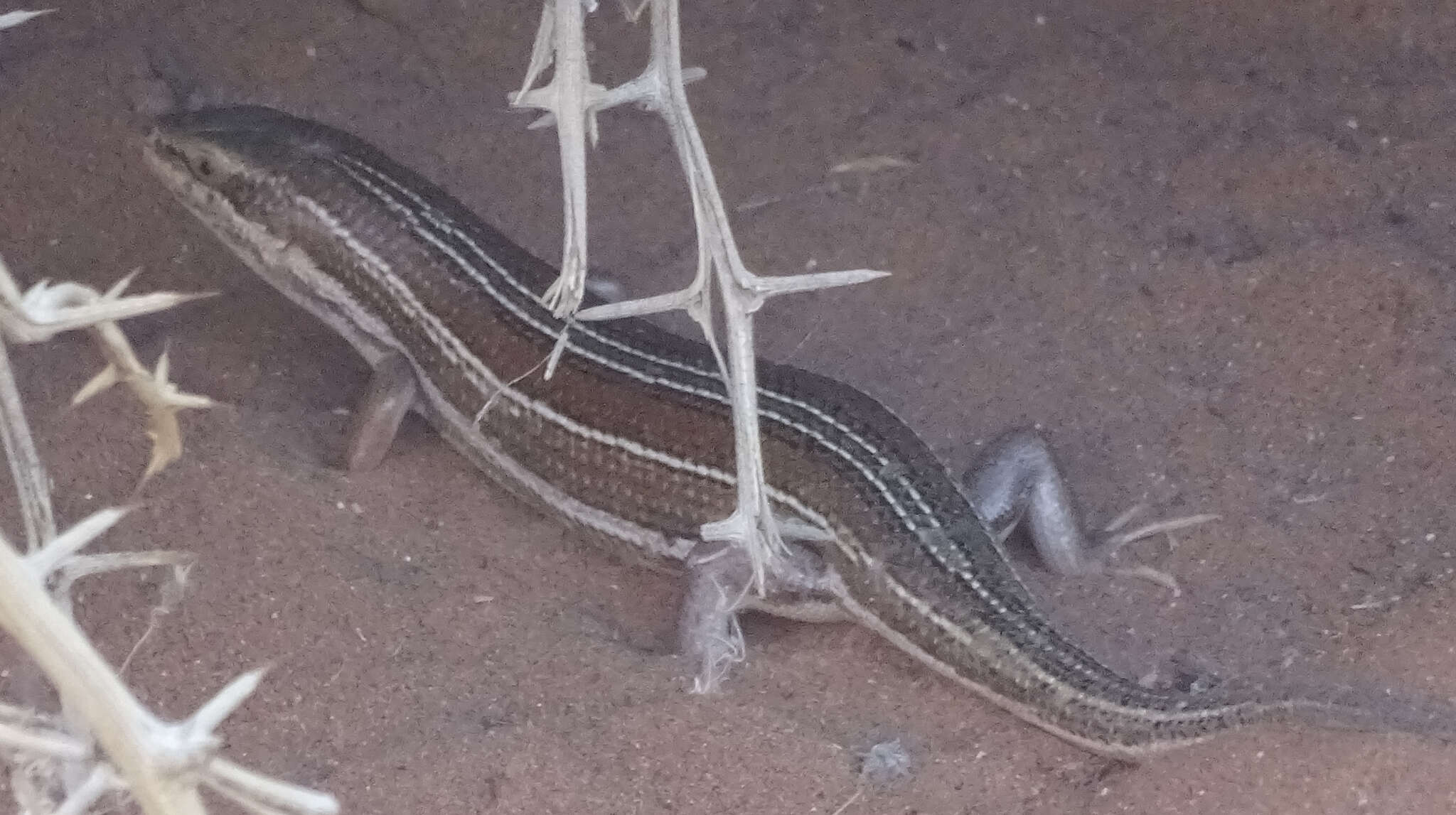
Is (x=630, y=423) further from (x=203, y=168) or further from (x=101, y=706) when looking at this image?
(x=101, y=706)

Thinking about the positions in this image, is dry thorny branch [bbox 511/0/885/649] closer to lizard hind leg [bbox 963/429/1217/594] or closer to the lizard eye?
lizard hind leg [bbox 963/429/1217/594]

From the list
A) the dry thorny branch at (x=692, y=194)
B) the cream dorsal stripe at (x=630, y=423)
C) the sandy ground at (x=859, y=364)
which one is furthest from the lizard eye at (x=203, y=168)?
the dry thorny branch at (x=692, y=194)

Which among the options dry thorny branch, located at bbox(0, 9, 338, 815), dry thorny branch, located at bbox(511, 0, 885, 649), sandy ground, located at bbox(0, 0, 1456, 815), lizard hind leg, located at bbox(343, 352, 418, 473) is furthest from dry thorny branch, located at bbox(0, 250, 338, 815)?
lizard hind leg, located at bbox(343, 352, 418, 473)

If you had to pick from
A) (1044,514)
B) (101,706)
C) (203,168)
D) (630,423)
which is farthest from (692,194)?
(203,168)

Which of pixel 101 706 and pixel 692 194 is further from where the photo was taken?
pixel 692 194

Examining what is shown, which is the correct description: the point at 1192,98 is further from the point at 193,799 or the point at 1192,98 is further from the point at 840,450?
the point at 193,799

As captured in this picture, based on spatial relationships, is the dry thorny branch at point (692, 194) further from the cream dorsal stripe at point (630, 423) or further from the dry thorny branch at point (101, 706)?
the cream dorsal stripe at point (630, 423)
